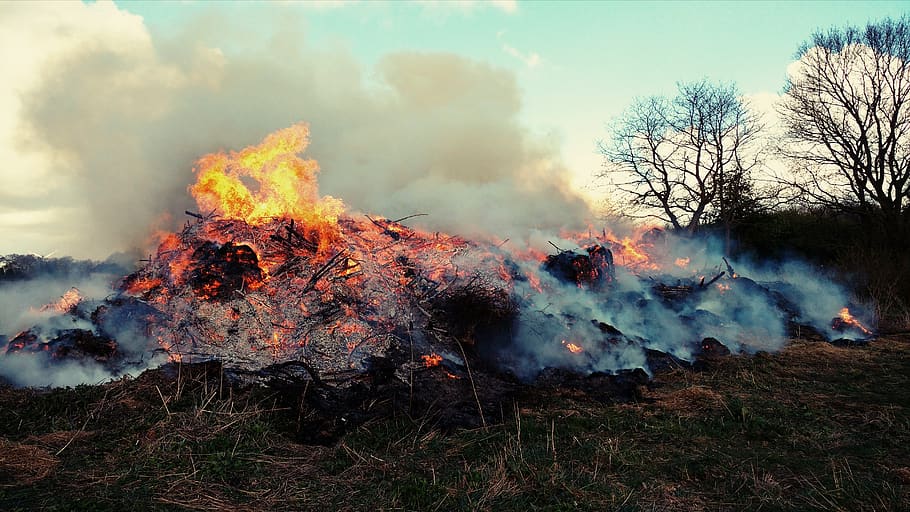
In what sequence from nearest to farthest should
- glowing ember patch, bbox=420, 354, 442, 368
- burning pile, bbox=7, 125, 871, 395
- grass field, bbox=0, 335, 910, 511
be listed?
grass field, bbox=0, 335, 910, 511, glowing ember patch, bbox=420, 354, 442, 368, burning pile, bbox=7, 125, 871, 395

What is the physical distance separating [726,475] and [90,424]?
6637 millimetres

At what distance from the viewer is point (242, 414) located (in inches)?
238

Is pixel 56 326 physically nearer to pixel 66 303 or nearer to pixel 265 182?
pixel 66 303

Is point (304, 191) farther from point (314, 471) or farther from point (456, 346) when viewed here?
point (314, 471)

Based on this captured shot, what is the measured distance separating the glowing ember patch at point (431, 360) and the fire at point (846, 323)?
35.5 feet

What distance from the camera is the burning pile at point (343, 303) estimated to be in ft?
24.8

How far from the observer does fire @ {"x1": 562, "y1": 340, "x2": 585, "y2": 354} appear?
8844 mm

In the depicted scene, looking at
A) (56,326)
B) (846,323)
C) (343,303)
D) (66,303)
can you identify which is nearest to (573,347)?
(343,303)

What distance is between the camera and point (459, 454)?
5.54m

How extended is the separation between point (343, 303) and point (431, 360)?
5.63 ft

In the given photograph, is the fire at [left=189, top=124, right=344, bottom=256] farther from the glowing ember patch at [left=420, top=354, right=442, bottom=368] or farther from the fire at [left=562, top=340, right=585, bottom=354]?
the fire at [left=562, top=340, right=585, bottom=354]

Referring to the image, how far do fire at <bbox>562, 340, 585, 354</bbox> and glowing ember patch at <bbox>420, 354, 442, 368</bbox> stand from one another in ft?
7.97

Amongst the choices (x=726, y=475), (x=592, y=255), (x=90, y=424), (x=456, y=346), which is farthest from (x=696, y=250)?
(x=90, y=424)

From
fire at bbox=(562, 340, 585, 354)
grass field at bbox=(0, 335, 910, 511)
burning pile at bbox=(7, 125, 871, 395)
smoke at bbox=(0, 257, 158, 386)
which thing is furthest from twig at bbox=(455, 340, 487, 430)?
smoke at bbox=(0, 257, 158, 386)
